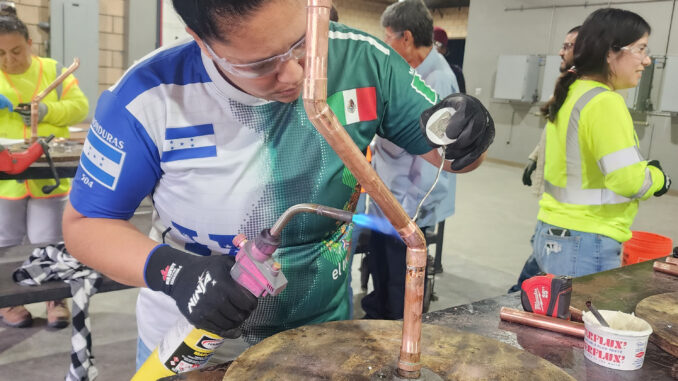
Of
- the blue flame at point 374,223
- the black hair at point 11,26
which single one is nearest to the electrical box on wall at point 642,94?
the black hair at point 11,26

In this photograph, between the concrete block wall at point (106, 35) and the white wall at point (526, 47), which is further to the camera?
the white wall at point (526, 47)

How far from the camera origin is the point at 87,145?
3.43 feet

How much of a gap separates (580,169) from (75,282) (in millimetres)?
1955

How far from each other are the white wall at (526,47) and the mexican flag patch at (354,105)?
7.79 metres

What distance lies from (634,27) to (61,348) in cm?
291

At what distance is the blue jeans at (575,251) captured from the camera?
198 cm

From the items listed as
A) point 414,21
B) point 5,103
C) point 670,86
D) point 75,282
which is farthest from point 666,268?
point 670,86

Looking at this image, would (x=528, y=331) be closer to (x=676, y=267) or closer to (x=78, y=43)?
(x=676, y=267)

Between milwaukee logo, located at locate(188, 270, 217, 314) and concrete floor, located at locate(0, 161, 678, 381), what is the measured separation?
180 cm

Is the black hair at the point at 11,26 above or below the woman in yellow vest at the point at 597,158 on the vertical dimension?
above

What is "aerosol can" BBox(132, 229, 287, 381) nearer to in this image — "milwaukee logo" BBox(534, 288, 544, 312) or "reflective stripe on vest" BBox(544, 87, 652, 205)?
"milwaukee logo" BBox(534, 288, 544, 312)

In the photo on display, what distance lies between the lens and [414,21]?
2779 mm

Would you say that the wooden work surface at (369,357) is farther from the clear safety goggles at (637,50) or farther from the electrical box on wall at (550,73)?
the electrical box on wall at (550,73)

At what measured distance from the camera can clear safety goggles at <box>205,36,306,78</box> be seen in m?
0.87
